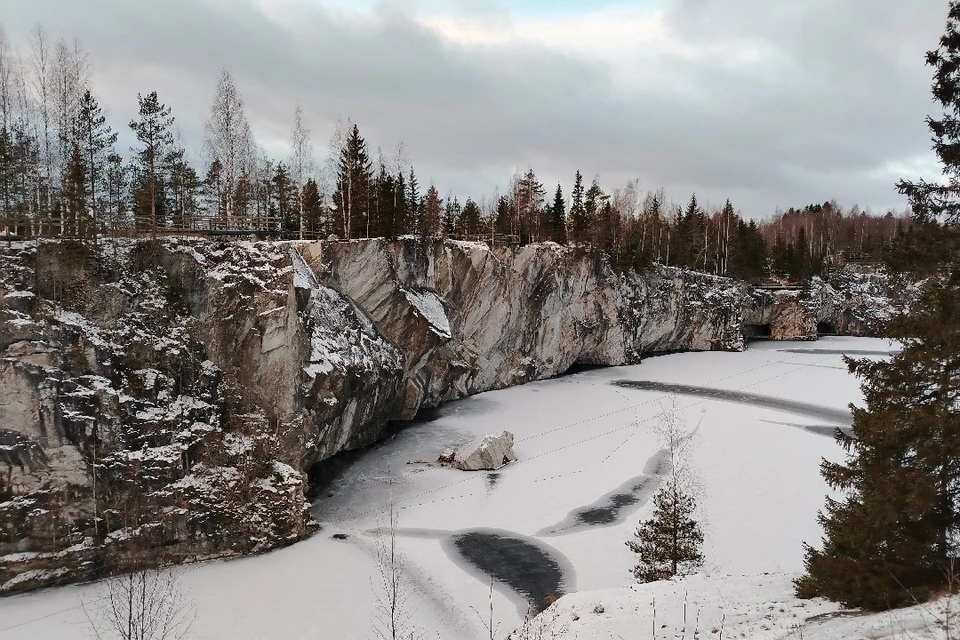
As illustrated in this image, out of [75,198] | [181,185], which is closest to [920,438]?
[75,198]

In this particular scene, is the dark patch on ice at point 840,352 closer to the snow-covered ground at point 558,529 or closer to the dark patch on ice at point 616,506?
the snow-covered ground at point 558,529

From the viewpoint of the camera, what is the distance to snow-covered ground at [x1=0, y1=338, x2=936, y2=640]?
13.4m

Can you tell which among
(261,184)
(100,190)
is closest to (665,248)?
(261,184)

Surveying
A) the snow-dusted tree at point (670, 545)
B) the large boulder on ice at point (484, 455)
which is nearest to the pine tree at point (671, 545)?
the snow-dusted tree at point (670, 545)

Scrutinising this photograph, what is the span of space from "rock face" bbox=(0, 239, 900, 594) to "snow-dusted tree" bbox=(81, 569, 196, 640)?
59.5 inches

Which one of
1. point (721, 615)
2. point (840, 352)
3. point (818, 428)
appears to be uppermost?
point (840, 352)

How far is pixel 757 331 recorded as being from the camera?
84.2m

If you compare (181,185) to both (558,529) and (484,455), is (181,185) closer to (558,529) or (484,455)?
(484,455)

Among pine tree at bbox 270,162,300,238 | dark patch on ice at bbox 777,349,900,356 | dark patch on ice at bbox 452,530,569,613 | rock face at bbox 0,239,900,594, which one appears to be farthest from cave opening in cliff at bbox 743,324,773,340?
dark patch on ice at bbox 452,530,569,613

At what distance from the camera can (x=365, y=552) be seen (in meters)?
20.6

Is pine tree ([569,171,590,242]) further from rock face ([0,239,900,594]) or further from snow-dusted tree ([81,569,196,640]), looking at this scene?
snow-dusted tree ([81,569,196,640])

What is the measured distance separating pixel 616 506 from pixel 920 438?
16.4 meters

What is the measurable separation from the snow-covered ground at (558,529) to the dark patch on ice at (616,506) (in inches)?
3.8

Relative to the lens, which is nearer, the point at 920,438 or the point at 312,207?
the point at 920,438
